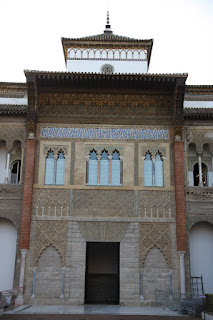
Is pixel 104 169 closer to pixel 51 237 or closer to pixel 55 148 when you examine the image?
pixel 55 148

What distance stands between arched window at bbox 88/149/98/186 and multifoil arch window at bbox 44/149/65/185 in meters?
1.02

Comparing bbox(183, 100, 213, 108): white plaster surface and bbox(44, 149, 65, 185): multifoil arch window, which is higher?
bbox(183, 100, 213, 108): white plaster surface

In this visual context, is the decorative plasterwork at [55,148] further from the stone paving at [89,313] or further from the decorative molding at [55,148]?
the stone paving at [89,313]

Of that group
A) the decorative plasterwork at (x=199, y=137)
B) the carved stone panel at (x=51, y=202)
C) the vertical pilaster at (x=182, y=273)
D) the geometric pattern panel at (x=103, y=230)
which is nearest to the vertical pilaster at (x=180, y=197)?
the vertical pilaster at (x=182, y=273)

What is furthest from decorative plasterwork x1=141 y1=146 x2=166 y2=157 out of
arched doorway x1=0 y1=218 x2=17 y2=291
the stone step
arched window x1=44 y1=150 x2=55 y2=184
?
the stone step

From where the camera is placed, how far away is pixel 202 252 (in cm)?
1352

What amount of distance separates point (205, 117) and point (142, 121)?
242 centimetres

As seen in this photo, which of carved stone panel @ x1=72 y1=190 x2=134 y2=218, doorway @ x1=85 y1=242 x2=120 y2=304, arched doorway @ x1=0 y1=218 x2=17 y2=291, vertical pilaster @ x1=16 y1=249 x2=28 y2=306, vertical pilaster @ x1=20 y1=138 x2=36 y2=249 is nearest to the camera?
vertical pilaster @ x1=16 y1=249 x2=28 y2=306

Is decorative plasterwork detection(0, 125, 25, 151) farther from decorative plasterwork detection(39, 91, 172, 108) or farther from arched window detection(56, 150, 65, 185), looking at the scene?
arched window detection(56, 150, 65, 185)


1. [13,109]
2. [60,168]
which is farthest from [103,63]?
[60,168]

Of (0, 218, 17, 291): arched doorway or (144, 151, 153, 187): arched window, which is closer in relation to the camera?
(0, 218, 17, 291): arched doorway

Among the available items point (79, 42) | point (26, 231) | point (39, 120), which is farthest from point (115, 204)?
point (79, 42)

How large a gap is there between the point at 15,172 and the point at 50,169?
62.9 inches

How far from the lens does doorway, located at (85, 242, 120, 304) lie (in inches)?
620
